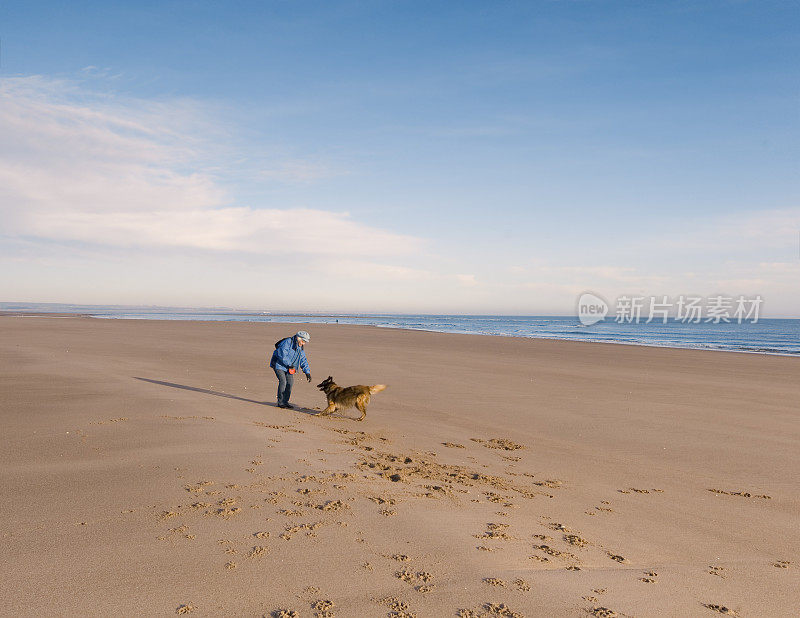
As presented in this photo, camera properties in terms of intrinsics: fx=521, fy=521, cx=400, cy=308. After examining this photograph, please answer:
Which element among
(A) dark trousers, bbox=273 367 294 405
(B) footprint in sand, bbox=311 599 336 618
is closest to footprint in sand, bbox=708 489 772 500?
(B) footprint in sand, bbox=311 599 336 618

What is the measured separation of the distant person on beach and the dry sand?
1.64 feet

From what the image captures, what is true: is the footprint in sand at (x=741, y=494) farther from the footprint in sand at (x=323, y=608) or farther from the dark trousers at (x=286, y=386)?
the dark trousers at (x=286, y=386)

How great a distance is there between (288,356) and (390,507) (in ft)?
21.3

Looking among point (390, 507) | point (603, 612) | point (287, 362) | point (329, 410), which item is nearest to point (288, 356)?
point (287, 362)

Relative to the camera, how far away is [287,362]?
11297mm

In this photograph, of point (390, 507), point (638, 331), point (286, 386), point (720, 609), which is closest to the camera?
point (720, 609)

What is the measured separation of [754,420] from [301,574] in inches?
462

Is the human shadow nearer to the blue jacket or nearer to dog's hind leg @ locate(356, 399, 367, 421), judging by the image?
the blue jacket

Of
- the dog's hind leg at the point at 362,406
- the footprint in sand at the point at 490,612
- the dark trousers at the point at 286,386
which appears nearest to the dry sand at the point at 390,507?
the footprint in sand at the point at 490,612

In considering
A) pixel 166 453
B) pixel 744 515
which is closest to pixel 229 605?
pixel 166 453

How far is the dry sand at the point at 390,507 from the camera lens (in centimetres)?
366

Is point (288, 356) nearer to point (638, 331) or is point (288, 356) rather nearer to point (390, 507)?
point (390, 507)

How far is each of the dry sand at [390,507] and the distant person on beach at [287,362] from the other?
50cm

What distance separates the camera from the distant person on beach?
1130 cm
